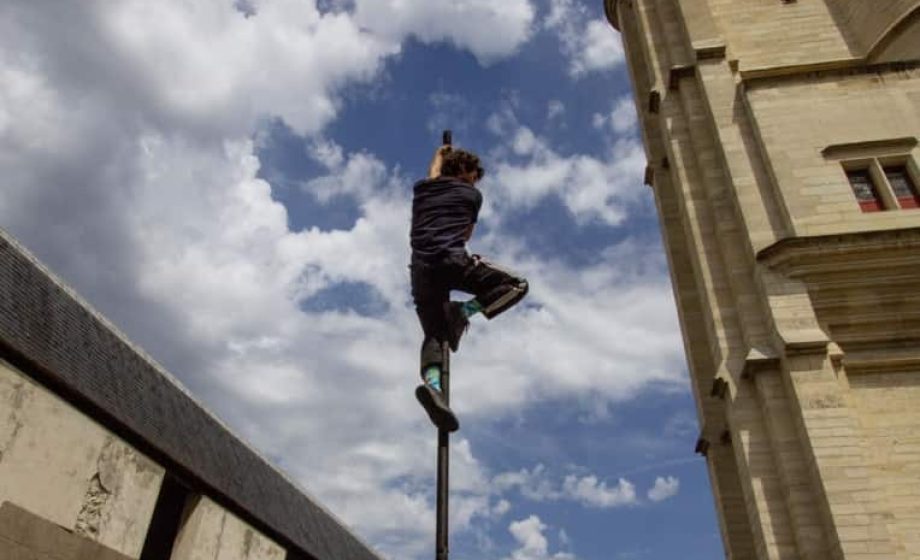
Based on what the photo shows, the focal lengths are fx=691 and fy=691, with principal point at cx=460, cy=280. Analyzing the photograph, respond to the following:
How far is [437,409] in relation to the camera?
11.8 feet

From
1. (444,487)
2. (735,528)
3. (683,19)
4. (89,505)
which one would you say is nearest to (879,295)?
(735,528)

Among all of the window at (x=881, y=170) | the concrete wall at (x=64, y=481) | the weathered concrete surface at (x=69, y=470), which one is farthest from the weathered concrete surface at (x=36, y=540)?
the window at (x=881, y=170)

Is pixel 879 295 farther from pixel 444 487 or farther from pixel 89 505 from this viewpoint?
pixel 89 505

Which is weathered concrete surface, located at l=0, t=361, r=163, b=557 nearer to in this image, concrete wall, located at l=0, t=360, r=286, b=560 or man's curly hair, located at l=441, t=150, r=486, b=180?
concrete wall, located at l=0, t=360, r=286, b=560

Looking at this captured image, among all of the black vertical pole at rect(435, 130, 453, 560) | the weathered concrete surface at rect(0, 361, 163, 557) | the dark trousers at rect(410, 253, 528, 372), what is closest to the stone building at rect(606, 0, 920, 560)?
the dark trousers at rect(410, 253, 528, 372)

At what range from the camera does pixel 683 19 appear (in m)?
16.7

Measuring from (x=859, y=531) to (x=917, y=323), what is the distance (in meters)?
3.78

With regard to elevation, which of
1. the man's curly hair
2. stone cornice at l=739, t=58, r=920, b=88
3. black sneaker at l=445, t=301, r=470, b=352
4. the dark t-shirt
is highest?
stone cornice at l=739, t=58, r=920, b=88

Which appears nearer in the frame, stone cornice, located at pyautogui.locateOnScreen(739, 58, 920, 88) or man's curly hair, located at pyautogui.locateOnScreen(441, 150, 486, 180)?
man's curly hair, located at pyautogui.locateOnScreen(441, 150, 486, 180)

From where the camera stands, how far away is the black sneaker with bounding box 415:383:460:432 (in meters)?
3.57

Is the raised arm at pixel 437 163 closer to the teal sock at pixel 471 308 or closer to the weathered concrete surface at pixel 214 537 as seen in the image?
the teal sock at pixel 471 308

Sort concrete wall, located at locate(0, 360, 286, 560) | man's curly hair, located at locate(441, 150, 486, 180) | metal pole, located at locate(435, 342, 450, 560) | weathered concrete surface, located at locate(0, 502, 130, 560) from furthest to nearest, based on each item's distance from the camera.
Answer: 1. concrete wall, located at locate(0, 360, 286, 560)
2. weathered concrete surface, located at locate(0, 502, 130, 560)
3. man's curly hair, located at locate(441, 150, 486, 180)
4. metal pole, located at locate(435, 342, 450, 560)

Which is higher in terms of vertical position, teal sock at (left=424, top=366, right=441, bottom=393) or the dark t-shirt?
the dark t-shirt

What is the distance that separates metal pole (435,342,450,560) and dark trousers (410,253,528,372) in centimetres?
26
